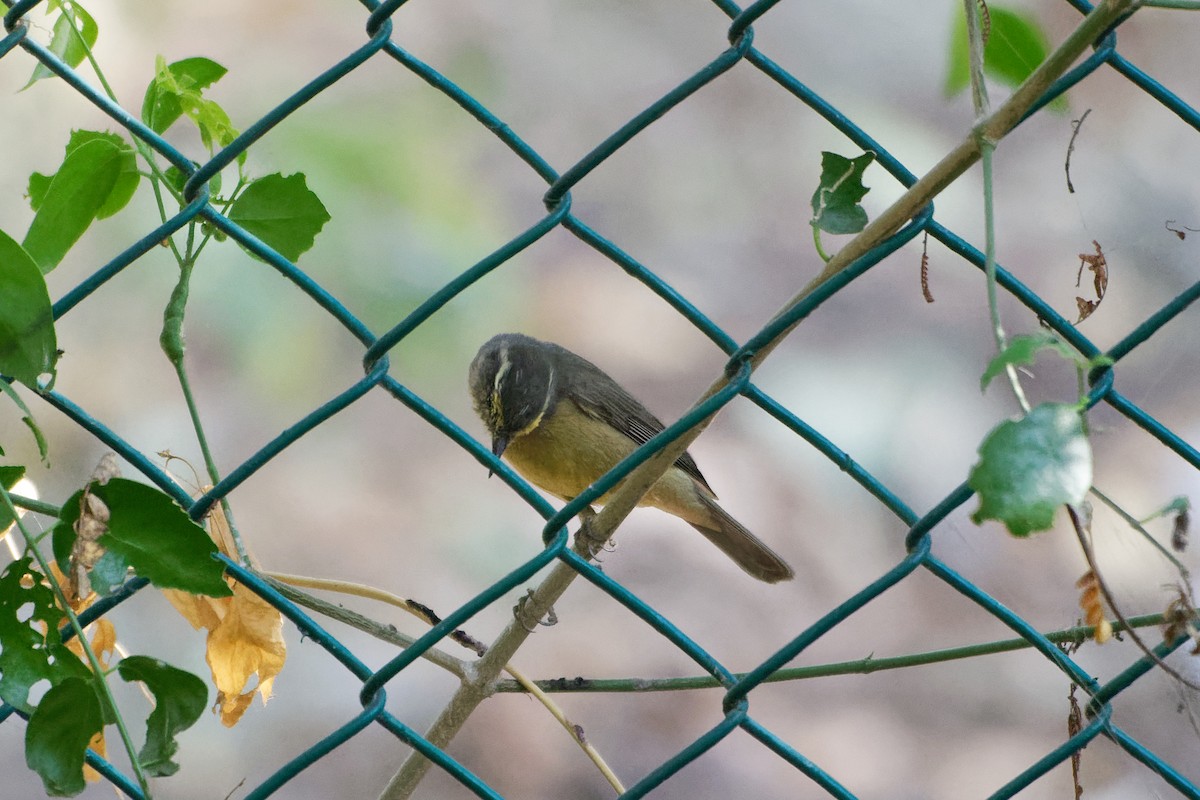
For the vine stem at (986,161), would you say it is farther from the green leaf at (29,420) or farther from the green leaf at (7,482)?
the green leaf at (7,482)

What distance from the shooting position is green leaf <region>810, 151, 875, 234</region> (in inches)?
60.9

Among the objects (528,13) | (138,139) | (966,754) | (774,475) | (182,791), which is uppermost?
(528,13)

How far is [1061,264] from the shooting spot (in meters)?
5.05

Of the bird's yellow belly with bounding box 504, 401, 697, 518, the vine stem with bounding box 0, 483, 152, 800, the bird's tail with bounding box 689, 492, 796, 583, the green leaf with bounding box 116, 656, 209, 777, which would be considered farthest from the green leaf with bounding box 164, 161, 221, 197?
the bird's tail with bounding box 689, 492, 796, 583

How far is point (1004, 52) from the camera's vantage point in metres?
1.65

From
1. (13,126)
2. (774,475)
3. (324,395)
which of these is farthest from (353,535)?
(13,126)

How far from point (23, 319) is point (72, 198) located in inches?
8.8

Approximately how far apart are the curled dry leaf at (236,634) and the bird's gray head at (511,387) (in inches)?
85.3

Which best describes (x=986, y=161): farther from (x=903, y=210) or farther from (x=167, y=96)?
(x=167, y=96)

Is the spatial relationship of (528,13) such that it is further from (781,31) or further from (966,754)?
(966,754)

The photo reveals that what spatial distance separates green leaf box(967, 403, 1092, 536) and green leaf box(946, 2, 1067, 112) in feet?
2.02

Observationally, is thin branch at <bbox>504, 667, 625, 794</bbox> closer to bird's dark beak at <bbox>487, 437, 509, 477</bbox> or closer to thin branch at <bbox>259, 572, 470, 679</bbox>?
thin branch at <bbox>259, 572, 470, 679</bbox>

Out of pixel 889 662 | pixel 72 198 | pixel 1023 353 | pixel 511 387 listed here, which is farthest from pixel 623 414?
pixel 1023 353

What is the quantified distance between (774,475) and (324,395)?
1.60 meters
